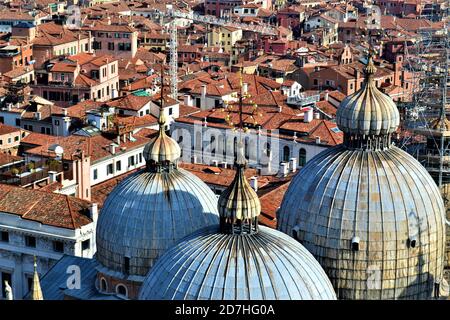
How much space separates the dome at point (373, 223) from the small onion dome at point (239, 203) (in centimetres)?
354

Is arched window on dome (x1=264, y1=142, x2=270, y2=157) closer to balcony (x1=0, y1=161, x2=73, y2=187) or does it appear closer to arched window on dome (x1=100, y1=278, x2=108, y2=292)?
balcony (x1=0, y1=161, x2=73, y2=187)

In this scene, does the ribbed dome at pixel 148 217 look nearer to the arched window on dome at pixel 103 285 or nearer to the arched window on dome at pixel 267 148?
the arched window on dome at pixel 103 285

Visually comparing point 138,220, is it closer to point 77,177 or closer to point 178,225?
point 178,225

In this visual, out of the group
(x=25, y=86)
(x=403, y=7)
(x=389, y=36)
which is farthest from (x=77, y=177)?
(x=403, y=7)

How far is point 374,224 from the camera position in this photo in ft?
78.6

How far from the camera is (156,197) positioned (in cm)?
2633

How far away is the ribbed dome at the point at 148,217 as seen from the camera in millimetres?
26031

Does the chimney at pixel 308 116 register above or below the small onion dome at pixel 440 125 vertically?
below

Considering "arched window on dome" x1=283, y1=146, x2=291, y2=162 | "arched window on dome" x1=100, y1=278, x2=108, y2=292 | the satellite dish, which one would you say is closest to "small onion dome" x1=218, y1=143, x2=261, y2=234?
"arched window on dome" x1=100, y1=278, x2=108, y2=292

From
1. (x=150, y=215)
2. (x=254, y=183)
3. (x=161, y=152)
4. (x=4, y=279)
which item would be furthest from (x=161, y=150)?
(x=254, y=183)

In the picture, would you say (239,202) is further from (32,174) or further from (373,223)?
(32,174)

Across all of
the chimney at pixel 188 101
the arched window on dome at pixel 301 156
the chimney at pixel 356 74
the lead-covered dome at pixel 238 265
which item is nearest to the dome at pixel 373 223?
the lead-covered dome at pixel 238 265

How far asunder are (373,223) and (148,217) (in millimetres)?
5778

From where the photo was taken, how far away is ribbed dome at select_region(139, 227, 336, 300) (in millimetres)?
20344
